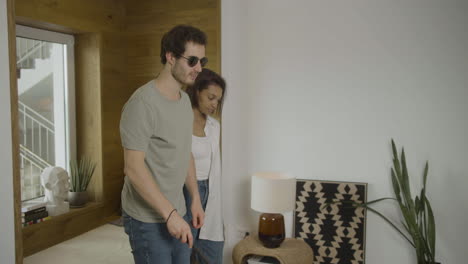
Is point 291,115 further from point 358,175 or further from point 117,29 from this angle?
point 117,29

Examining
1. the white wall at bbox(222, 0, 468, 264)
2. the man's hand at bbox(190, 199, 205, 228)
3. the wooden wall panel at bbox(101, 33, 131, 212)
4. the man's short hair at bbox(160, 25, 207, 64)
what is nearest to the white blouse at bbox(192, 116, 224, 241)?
the white wall at bbox(222, 0, 468, 264)

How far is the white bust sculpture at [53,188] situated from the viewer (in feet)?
9.68

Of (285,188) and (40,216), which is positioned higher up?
(285,188)

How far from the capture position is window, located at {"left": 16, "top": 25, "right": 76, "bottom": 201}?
9.83 feet

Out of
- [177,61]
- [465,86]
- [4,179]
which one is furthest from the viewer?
[465,86]

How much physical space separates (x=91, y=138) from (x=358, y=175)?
2083 mm

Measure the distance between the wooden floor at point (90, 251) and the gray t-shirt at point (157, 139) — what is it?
4.65 ft

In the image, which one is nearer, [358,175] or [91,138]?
[358,175]

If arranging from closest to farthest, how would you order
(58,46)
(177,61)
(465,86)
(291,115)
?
(177,61) < (465,86) < (291,115) < (58,46)

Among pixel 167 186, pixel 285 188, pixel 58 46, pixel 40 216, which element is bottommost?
pixel 40 216

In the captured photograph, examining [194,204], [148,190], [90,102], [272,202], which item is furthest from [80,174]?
[148,190]

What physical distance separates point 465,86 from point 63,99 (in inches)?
112

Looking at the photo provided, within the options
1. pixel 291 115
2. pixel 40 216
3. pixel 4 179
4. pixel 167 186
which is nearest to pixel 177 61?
pixel 167 186

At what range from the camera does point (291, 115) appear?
9.98 ft
